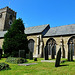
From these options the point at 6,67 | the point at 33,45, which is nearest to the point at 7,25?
the point at 33,45

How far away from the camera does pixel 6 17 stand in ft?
134

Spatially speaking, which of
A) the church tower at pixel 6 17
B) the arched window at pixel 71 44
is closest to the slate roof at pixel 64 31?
the arched window at pixel 71 44

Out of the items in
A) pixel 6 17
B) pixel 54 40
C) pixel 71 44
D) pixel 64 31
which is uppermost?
pixel 6 17

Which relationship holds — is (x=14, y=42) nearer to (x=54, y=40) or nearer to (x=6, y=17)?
(x=54, y=40)

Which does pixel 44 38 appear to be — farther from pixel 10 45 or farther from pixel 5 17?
pixel 5 17

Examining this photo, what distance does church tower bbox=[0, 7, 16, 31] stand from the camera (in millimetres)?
39947

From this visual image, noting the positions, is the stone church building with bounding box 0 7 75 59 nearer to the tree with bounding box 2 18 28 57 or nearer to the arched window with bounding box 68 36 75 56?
the arched window with bounding box 68 36 75 56

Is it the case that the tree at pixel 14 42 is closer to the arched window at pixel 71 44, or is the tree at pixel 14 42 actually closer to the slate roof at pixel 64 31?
the slate roof at pixel 64 31

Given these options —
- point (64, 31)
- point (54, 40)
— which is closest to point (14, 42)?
point (54, 40)

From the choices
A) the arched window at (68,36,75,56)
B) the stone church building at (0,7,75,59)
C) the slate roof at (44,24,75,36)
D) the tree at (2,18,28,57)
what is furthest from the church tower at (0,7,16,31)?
the arched window at (68,36,75,56)

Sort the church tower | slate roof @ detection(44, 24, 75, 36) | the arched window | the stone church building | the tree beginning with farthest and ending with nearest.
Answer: the church tower, slate roof @ detection(44, 24, 75, 36), the stone church building, the arched window, the tree

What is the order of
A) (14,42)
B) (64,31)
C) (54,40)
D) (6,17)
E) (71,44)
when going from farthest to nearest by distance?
1. (6,17)
2. (64,31)
3. (54,40)
4. (71,44)
5. (14,42)

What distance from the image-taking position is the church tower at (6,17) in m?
39.9

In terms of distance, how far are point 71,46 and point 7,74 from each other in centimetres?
1883
